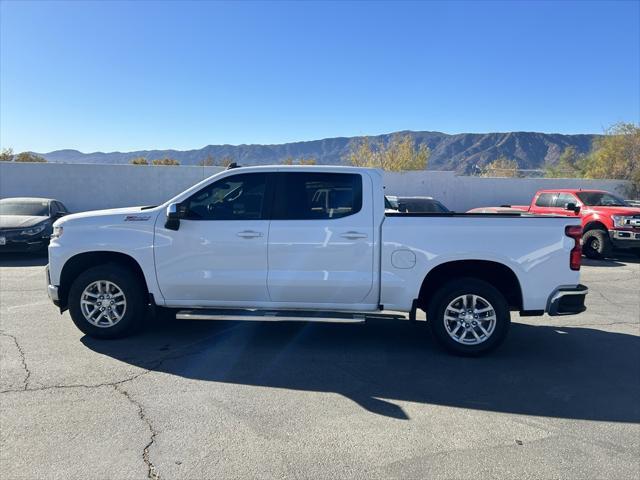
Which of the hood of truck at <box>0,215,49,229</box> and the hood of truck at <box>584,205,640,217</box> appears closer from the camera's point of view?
the hood of truck at <box>0,215,49,229</box>

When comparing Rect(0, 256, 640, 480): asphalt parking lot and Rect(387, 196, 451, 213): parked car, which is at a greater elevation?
Rect(387, 196, 451, 213): parked car

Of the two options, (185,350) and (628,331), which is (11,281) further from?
(628,331)

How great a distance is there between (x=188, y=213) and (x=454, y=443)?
3.55 metres

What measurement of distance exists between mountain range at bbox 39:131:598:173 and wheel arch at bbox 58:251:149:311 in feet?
347

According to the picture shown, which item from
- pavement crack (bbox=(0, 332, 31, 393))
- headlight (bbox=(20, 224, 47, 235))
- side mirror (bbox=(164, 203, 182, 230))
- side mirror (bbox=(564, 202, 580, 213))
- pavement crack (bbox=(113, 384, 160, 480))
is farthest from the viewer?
side mirror (bbox=(564, 202, 580, 213))

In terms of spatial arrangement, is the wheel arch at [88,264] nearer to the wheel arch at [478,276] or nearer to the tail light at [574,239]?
A: the wheel arch at [478,276]

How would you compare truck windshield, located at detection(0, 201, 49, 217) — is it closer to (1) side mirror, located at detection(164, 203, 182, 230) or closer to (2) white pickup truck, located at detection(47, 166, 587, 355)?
(2) white pickup truck, located at detection(47, 166, 587, 355)

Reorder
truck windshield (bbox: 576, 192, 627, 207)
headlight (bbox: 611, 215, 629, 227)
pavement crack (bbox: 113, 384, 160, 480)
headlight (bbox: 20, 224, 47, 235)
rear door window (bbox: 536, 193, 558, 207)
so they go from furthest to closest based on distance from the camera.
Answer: rear door window (bbox: 536, 193, 558, 207)
truck windshield (bbox: 576, 192, 627, 207)
headlight (bbox: 611, 215, 629, 227)
headlight (bbox: 20, 224, 47, 235)
pavement crack (bbox: 113, 384, 160, 480)

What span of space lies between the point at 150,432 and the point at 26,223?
1004 cm

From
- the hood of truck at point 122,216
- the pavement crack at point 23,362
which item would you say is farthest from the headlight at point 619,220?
the pavement crack at point 23,362

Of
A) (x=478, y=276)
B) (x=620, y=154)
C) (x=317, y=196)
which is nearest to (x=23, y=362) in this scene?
(x=317, y=196)

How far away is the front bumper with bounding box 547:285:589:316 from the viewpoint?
4926 millimetres

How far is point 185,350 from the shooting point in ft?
17.1

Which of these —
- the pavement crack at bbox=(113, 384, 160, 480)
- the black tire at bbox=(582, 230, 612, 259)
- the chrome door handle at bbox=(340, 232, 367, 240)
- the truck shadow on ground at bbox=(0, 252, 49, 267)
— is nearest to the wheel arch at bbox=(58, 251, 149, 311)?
the pavement crack at bbox=(113, 384, 160, 480)
